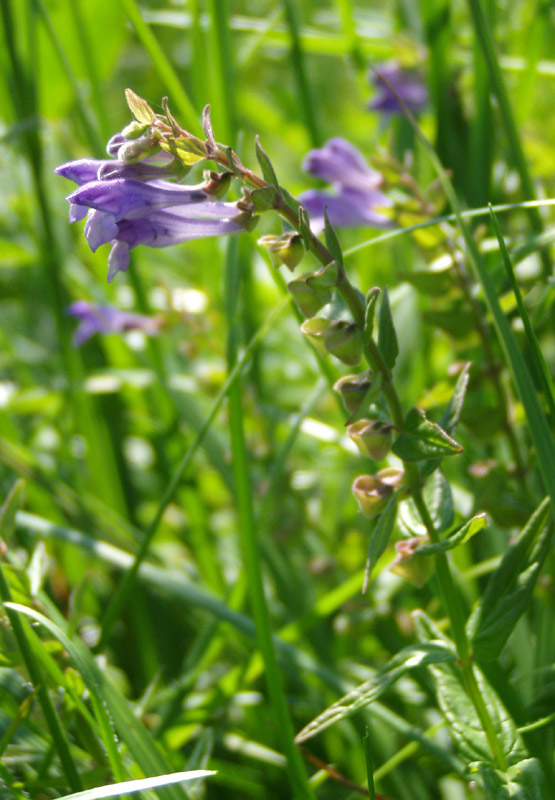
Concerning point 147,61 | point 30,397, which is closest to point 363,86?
point 30,397

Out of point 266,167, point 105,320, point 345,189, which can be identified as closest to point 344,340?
point 266,167

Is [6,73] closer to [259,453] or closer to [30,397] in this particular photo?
[30,397]

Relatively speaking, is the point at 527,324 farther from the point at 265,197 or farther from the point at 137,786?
the point at 137,786

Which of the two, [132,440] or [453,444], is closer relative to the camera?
[453,444]

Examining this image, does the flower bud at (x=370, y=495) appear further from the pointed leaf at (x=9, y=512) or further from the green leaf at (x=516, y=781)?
the pointed leaf at (x=9, y=512)

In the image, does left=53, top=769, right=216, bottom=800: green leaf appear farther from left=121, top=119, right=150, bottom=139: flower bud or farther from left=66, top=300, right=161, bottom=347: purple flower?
left=66, top=300, right=161, bottom=347: purple flower

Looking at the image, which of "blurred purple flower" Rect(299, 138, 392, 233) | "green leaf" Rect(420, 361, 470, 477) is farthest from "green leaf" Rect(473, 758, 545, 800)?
"blurred purple flower" Rect(299, 138, 392, 233)

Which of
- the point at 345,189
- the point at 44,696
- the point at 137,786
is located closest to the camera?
the point at 137,786
